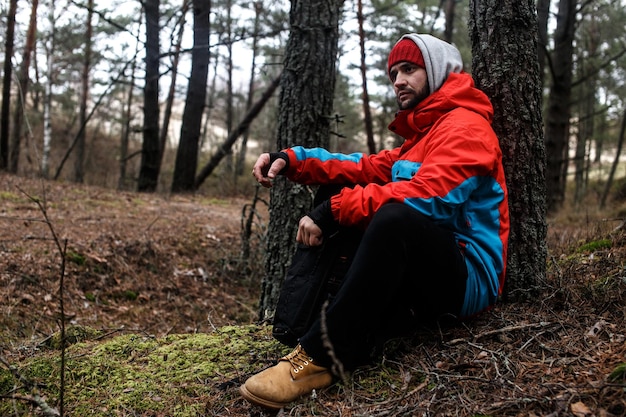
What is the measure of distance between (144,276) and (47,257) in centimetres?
107

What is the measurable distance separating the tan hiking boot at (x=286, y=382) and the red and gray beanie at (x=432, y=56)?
1.52 metres

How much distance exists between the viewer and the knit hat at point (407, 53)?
2.65 metres

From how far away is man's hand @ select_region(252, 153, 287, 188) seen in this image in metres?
2.80

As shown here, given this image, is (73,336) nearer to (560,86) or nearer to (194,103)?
(560,86)

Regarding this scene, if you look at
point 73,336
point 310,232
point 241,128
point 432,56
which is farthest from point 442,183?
point 241,128

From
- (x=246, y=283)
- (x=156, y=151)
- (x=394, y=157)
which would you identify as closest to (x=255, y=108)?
(x=156, y=151)

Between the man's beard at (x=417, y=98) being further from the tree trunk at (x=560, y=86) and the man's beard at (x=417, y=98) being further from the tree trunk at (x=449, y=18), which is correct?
the tree trunk at (x=449, y=18)

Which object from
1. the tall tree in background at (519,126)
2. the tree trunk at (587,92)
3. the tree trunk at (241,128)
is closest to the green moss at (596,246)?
the tall tree in background at (519,126)

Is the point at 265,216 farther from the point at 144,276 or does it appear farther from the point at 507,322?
the point at 507,322

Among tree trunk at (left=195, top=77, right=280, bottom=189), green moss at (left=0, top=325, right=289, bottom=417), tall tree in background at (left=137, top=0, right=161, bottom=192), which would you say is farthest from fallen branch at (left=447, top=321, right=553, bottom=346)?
tall tree in background at (left=137, top=0, right=161, bottom=192)

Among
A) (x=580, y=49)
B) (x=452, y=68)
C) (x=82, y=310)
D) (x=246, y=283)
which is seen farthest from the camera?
(x=580, y=49)

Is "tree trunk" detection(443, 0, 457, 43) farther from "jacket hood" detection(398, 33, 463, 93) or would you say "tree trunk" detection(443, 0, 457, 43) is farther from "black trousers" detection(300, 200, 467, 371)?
"black trousers" detection(300, 200, 467, 371)

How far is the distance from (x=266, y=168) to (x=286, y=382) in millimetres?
1213

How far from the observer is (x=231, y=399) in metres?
2.38
